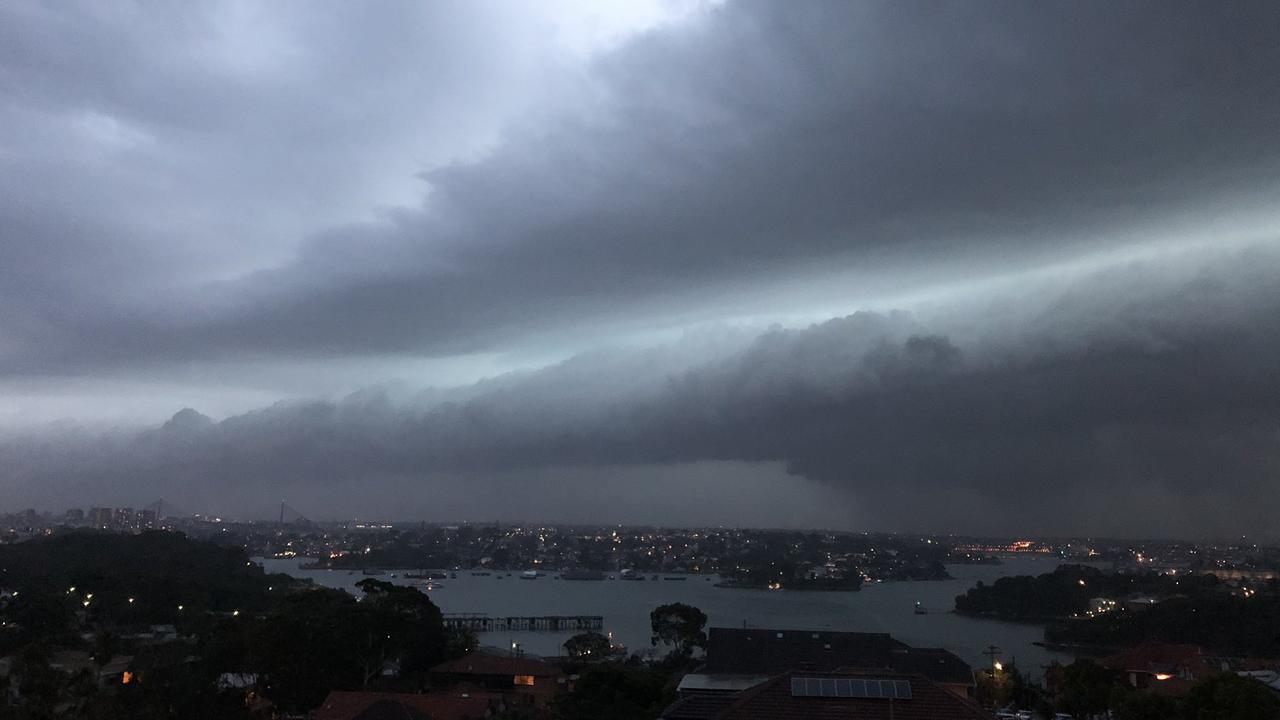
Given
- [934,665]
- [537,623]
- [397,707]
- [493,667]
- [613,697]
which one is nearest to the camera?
[397,707]

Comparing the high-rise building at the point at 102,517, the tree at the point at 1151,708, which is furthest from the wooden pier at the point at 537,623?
the high-rise building at the point at 102,517

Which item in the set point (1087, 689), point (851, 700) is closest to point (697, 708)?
point (851, 700)

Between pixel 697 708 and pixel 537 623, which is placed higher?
pixel 697 708

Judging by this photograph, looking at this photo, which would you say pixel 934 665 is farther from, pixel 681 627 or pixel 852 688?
pixel 681 627

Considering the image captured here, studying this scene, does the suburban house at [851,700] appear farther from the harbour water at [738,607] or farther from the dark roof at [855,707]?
the harbour water at [738,607]

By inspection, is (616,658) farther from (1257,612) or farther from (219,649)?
(1257,612)

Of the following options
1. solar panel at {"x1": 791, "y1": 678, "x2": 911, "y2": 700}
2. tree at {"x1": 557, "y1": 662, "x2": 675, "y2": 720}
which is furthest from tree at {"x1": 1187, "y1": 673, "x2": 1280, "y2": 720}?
tree at {"x1": 557, "y1": 662, "x2": 675, "y2": 720}

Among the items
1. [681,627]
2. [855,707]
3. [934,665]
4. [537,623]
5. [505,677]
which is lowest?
[537,623]
